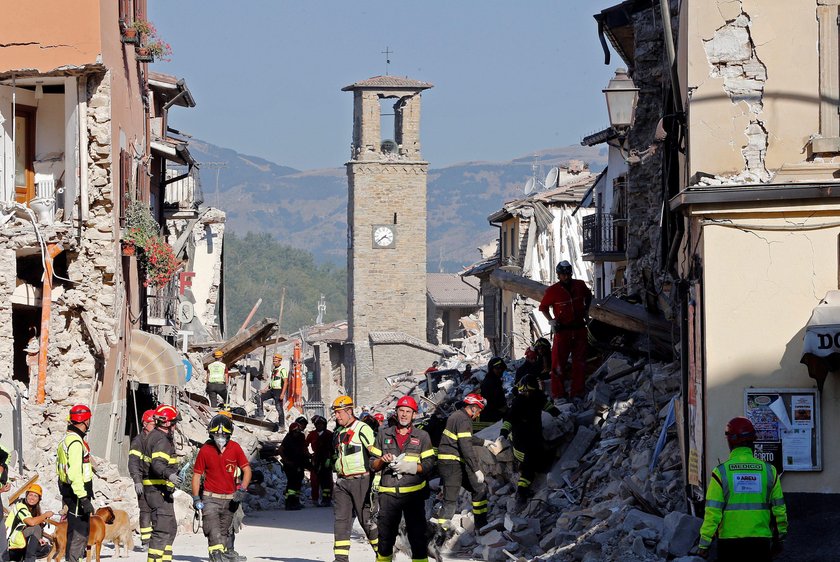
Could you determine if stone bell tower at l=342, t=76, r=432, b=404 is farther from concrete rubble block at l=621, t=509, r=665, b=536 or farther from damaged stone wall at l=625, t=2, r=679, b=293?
concrete rubble block at l=621, t=509, r=665, b=536

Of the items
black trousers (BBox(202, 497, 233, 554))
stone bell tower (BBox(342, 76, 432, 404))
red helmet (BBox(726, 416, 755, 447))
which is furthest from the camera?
stone bell tower (BBox(342, 76, 432, 404))

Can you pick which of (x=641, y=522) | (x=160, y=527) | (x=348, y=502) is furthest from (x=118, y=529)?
(x=641, y=522)

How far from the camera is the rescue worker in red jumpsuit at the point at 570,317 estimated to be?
20.4 meters

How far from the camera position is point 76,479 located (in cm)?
1455

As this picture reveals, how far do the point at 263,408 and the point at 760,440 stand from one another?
3059cm

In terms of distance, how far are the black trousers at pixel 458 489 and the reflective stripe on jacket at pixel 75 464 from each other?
389cm

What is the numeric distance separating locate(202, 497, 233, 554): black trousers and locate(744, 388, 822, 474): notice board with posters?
18.8 feet

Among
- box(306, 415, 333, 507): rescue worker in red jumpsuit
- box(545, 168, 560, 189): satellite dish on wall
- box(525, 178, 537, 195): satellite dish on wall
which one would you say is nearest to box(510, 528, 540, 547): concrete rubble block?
box(306, 415, 333, 507): rescue worker in red jumpsuit

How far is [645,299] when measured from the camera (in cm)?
2059

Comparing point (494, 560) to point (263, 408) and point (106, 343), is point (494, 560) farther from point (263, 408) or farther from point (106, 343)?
point (263, 408)

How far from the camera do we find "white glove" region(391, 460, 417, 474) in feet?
46.3

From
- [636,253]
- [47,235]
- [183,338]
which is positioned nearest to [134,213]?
[47,235]

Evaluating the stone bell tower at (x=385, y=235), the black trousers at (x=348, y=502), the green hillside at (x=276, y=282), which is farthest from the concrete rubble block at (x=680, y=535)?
the green hillside at (x=276, y=282)

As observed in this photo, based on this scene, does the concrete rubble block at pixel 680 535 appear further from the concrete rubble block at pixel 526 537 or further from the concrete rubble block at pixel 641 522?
the concrete rubble block at pixel 526 537
